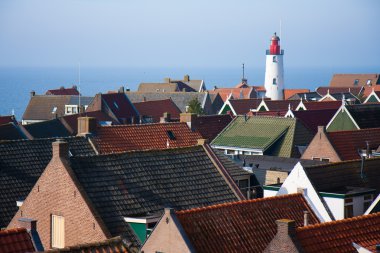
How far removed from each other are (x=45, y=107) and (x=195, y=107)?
15.5m

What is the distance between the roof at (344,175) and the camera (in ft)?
120

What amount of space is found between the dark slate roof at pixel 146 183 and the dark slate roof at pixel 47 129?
31.0 meters

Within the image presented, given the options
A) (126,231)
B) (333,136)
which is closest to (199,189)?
(126,231)

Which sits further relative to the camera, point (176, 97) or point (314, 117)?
point (176, 97)

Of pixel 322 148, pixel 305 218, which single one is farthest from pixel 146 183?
pixel 322 148

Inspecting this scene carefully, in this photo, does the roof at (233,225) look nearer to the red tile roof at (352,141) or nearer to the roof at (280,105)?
the red tile roof at (352,141)

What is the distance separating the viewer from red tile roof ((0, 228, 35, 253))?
24172mm

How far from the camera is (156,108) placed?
104 metres

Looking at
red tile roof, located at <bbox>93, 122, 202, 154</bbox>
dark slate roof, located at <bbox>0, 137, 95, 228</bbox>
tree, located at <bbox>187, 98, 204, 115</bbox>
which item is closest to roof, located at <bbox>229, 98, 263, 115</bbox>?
tree, located at <bbox>187, 98, 204, 115</bbox>

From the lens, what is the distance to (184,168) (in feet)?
122

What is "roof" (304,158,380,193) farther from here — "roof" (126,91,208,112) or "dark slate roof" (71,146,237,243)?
"roof" (126,91,208,112)

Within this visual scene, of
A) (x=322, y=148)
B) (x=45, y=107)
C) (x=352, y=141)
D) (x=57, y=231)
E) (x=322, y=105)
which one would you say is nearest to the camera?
(x=57, y=231)

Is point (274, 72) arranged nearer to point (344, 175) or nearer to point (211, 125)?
point (211, 125)

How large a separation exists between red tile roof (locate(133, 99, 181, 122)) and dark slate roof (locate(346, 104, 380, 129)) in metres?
37.3
